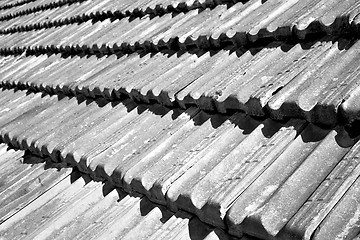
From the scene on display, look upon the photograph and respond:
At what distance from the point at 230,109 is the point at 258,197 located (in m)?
0.52

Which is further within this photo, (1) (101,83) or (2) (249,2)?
(1) (101,83)

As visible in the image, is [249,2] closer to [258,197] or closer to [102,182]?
[102,182]

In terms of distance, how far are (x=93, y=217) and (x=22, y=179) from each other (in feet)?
2.35

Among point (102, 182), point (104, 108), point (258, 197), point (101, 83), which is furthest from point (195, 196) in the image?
point (101, 83)

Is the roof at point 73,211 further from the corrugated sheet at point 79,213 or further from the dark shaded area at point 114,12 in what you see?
the dark shaded area at point 114,12

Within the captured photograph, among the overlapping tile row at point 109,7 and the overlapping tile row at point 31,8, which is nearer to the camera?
the overlapping tile row at point 109,7

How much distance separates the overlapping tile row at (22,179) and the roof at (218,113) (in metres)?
0.06

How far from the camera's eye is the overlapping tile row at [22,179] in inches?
92.5

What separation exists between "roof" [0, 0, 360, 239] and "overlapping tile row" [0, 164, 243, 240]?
0.04 meters

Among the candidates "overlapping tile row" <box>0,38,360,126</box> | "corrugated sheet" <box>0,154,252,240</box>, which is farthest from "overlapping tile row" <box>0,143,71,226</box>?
"overlapping tile row" <box>0,38,360,126</box>

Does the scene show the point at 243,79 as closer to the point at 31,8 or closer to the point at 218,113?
the point at 218,113

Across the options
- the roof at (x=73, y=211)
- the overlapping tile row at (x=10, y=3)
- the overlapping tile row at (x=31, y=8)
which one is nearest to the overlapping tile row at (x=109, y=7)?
the overlapping tile row at (x=31, y=8)

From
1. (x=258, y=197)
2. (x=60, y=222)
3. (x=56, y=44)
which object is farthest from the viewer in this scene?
(x=56, y=44)

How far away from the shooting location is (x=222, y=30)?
2328 mm
